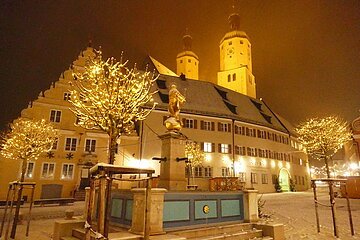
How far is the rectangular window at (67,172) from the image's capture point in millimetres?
27078

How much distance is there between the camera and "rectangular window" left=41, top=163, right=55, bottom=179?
2617 cm

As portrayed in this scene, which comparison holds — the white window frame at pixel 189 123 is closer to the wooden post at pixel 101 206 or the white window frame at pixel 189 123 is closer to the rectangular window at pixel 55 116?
the rectangular window at pixel 55 116

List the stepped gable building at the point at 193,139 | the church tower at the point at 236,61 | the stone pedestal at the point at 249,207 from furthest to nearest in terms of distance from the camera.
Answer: the church tower at the point at 236,61 < the stepped gable building at the point at 193,139 < the stone pedestal at the point at 249,207

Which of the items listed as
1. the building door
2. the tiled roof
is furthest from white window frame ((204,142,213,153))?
the building door

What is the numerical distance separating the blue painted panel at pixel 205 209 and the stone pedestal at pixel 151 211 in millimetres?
1619

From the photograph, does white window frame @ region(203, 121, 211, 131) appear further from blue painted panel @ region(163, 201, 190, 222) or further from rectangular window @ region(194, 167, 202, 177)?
blue painted panel @ region(163, 201, 190, 222)

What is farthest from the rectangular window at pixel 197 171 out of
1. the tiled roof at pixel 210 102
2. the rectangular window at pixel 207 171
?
the tiled roof at pixel 210 102

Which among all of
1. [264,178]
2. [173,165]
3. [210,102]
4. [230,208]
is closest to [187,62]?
[210,102]

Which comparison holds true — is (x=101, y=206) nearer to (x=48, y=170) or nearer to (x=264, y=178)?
(x=48, y=170)

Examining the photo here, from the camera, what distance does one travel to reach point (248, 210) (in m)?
9.84

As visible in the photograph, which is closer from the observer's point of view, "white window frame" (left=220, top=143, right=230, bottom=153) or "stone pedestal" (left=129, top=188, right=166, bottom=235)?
"stone pedestal" (left=129, top=188, right=166, bottom=235)

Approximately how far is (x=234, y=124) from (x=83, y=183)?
21003mm

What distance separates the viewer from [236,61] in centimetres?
6009

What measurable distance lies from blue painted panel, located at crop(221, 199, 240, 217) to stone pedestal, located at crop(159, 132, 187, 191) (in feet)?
5.43
